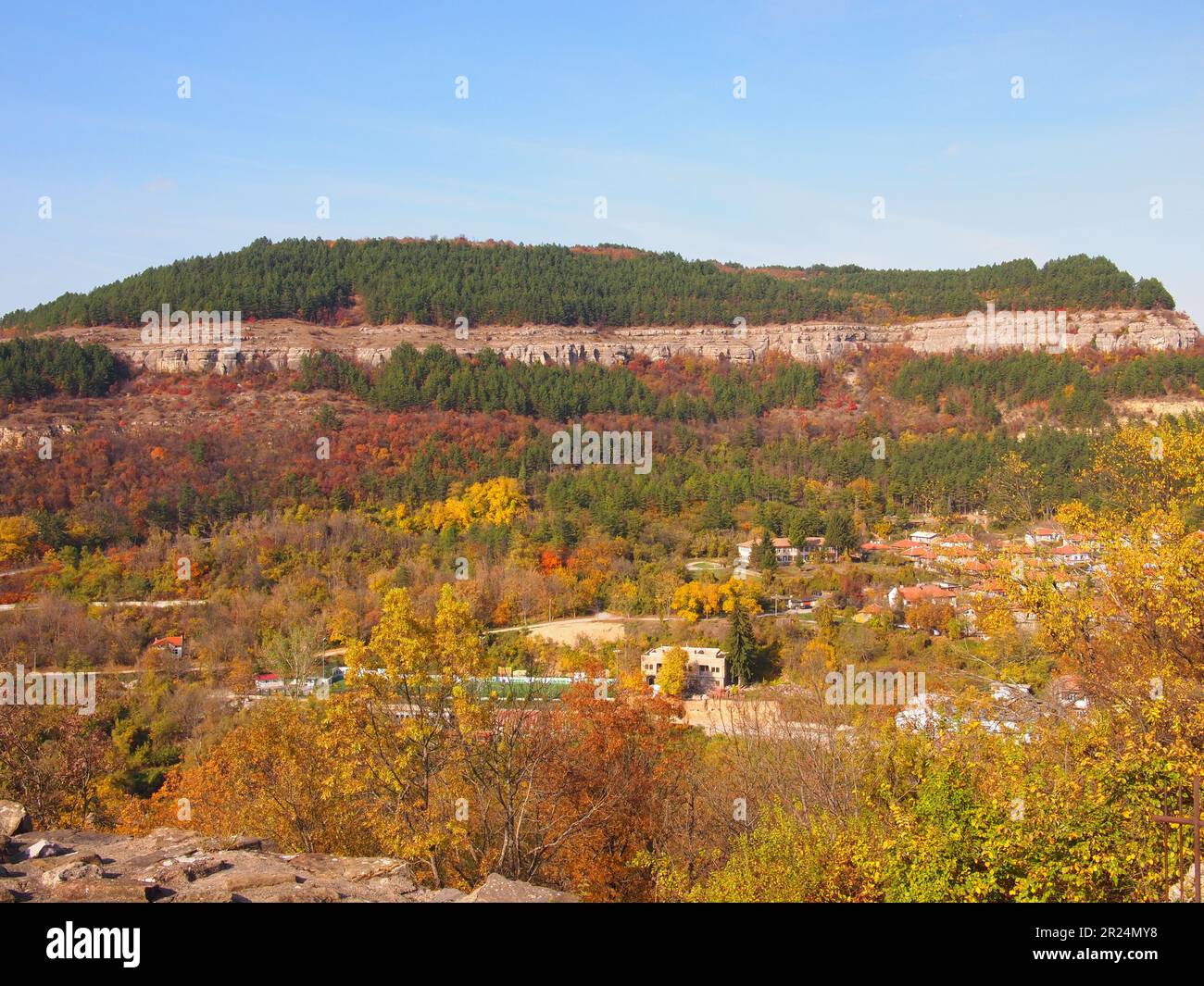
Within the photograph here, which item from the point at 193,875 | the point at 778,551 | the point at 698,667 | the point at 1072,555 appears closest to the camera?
the point at 193,875

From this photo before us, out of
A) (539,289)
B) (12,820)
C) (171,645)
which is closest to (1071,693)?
(12,820)

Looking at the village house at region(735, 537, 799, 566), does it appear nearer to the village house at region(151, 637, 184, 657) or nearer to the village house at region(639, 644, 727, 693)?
the village house at region(639, 644, 727, 693)

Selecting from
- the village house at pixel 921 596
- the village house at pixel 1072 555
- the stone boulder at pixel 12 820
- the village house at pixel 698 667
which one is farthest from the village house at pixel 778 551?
the stone boulder at pixel 12 820

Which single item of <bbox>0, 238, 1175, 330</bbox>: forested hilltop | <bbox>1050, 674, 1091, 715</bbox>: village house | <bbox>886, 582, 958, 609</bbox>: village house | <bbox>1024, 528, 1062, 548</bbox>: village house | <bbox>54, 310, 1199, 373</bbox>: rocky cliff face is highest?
<bbox>0, 238, 1175, 330</bbox>: forested hilltop

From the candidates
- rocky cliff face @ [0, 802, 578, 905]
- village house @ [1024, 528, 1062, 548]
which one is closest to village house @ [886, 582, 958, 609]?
village house @ [1024, 528, 1062, 548]

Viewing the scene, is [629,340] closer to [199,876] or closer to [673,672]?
[673,672]

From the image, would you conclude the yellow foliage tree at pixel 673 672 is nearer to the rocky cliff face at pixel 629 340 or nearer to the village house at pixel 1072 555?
the village house at pixel 1072 555
